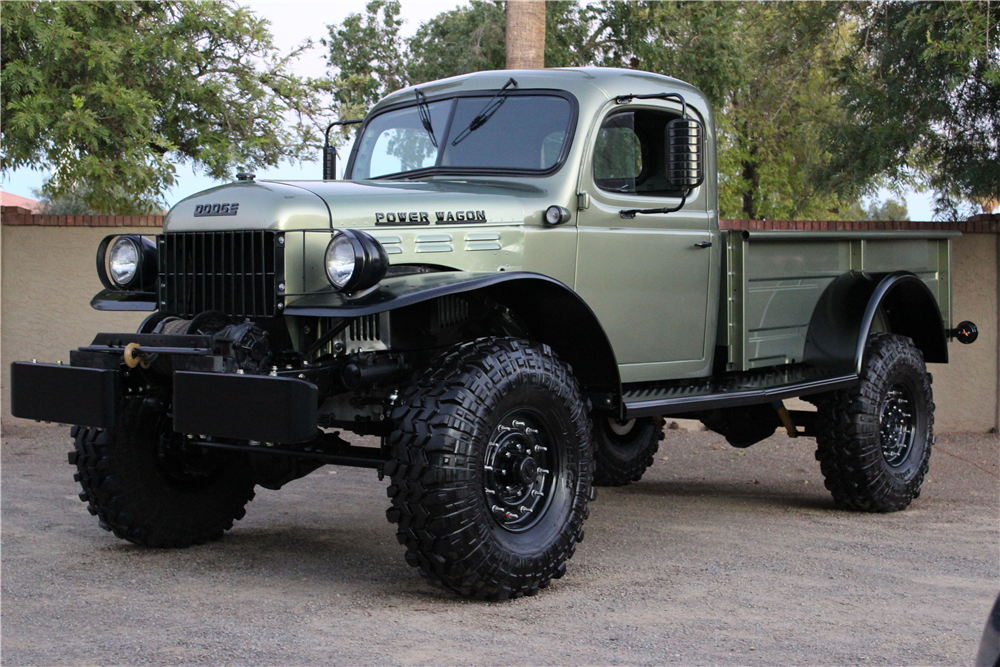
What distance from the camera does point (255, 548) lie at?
18.0ft

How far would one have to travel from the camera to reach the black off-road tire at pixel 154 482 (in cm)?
511

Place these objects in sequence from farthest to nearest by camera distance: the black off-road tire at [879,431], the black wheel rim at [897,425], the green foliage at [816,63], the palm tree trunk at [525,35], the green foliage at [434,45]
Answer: the green foliage at [434,45] → the palm tree trunk at [525,35] → the green foliage at [816,63] → the black wheel rim at [897,425] → the black off-road tire at [879,431]

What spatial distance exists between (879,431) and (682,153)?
244 centimetres

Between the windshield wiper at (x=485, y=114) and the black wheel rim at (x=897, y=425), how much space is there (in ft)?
10.2

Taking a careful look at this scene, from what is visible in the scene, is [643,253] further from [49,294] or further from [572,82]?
A: [49,294]

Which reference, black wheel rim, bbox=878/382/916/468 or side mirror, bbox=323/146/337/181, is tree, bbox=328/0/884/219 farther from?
side mirror, bbox=323/146/337/181

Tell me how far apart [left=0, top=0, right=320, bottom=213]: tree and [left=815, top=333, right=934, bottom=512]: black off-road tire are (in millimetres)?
6348

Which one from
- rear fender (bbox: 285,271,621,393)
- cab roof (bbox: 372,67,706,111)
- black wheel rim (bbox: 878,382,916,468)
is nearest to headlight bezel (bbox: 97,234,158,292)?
rear fender (bbox: 285,271,621,393)

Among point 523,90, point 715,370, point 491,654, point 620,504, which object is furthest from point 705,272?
point 491,654

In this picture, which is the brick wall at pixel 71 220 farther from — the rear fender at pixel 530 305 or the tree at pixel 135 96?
the rear fender at pixel 530 305

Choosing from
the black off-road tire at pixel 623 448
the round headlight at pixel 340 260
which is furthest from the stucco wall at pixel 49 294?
the round headlight at pixel 340 260

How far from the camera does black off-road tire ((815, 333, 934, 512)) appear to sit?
658 cm

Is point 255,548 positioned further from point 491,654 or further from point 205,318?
point 491,654

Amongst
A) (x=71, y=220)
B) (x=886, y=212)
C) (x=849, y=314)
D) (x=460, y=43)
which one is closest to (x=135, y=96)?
(x=71, y=220)
